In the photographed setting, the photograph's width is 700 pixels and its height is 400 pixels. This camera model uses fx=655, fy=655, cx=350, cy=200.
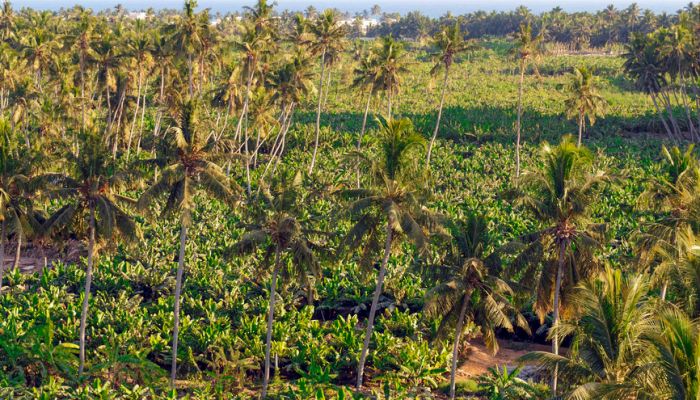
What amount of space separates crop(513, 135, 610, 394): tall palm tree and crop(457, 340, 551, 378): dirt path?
18.4 feet

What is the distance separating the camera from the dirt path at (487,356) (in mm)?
25766

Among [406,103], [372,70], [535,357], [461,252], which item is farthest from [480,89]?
[535,357]

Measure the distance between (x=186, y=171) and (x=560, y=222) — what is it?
1154 cm

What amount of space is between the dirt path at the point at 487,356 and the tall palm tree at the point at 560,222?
18.4ft

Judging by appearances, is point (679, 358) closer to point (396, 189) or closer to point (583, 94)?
point (396, 189)

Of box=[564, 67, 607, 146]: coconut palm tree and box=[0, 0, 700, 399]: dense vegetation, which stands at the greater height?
box=[564, 67, 607, 146]: coconut palm tree

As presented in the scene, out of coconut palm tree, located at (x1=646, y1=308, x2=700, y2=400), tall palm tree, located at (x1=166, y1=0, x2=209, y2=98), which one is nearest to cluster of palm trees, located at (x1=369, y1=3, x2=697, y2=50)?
tall palm tree, located at (x1=166, y1=0, x2=209, y2=98)

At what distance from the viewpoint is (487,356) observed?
27250 millimetres

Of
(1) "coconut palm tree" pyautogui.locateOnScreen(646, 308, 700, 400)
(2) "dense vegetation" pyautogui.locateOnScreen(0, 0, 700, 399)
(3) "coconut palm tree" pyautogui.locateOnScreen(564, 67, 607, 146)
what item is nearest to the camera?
(1) "coconut palm tree" pyautogui.locateOnScreen(646, 308, 700, 400)

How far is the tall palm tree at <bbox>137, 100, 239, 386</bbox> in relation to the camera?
19812 mm

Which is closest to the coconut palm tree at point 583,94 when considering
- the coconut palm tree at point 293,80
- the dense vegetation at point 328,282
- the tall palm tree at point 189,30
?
the dense vegetation at point 328,282

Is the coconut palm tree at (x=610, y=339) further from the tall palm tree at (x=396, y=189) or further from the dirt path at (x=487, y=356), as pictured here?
the dirt path at (x=487, y=356)

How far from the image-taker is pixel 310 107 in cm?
8025

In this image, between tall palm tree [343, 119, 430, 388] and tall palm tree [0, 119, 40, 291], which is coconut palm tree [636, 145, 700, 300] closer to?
tall palm tree [343, 119, 430, 388]
